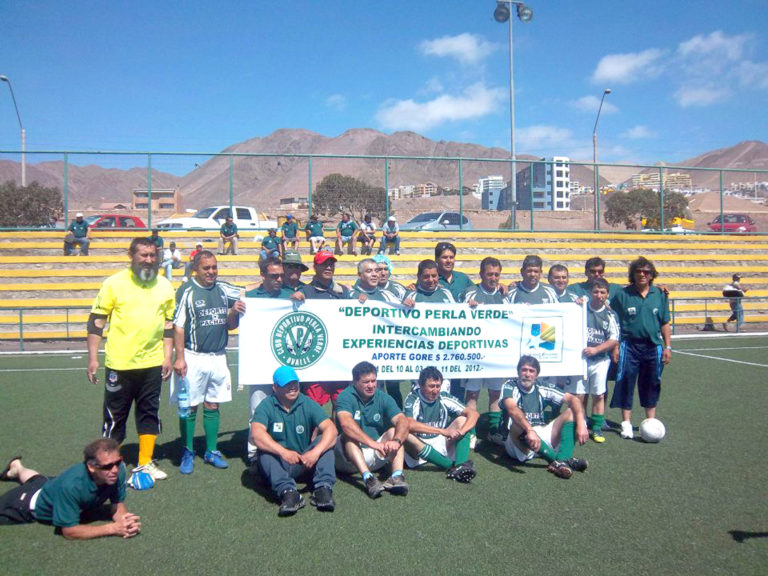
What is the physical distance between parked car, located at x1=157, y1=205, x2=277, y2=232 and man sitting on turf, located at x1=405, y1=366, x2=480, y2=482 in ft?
50.2

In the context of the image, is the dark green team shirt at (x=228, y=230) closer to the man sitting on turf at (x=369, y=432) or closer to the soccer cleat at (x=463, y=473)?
the man sitting on turf at (x=369, y=432)

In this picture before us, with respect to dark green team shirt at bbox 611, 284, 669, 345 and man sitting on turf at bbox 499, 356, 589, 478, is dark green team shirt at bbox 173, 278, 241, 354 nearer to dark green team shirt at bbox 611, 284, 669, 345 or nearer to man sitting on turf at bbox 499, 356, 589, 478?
man sitting on turf at bbox 499, 356, 589, 478

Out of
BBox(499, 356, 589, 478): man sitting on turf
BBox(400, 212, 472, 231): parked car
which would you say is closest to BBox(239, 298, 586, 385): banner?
BBox(499, 356, 589, 478): man sitting on turf

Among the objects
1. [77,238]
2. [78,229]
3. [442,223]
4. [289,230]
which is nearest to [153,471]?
[289,230]

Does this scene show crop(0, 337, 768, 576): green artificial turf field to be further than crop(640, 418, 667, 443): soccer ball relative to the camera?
No

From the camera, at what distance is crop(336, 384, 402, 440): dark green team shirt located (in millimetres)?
5078

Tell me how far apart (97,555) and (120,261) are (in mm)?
14390

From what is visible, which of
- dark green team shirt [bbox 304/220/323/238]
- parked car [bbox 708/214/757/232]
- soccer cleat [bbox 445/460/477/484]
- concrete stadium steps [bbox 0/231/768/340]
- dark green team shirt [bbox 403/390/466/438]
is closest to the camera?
soccer cleat [bbox 445/460/477/484]

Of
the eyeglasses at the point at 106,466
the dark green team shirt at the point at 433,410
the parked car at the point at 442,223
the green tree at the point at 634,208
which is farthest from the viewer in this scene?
the green tree at the point at 634,208

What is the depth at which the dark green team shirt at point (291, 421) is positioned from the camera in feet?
15.9

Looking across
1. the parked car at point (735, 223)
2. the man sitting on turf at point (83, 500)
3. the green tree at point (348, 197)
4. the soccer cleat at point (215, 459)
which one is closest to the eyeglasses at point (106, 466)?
the man sitting on turf at point (83, 500)

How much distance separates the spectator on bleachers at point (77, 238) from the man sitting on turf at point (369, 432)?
1449 centimetres

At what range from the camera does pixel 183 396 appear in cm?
521

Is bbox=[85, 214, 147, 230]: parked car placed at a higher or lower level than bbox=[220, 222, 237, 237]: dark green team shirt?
higher
